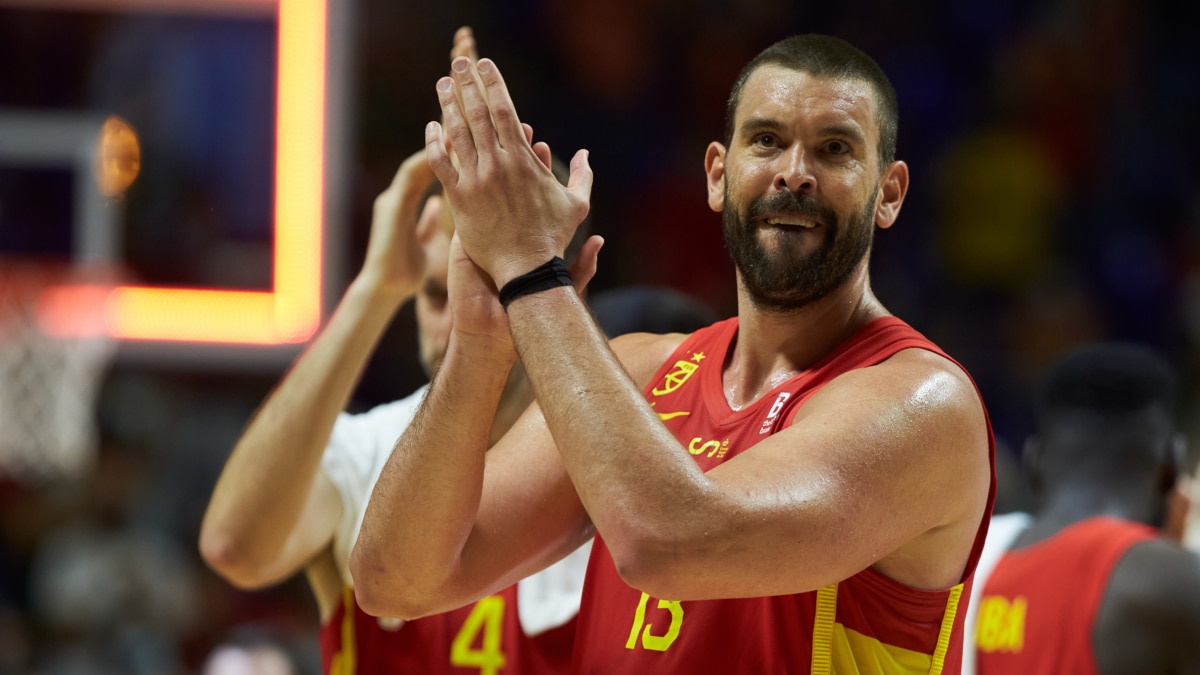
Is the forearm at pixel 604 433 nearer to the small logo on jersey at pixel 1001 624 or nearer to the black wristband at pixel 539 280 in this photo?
the black wristband at pixel 539 280

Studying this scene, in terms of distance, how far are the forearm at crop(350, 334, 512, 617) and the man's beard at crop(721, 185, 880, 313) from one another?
0.57 meters

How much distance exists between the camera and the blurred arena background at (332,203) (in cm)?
779

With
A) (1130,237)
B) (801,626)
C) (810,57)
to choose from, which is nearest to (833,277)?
(810,57)

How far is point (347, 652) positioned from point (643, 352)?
123 cm

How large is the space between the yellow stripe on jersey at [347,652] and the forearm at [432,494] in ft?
3.27

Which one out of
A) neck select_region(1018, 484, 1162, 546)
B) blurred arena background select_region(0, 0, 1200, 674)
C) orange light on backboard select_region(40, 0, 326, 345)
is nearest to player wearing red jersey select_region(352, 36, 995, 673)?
neck select_region(1018, 484, 1162, 546)

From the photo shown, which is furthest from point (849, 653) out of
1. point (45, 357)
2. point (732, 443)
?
point (45, 357)

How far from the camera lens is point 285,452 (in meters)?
3.86

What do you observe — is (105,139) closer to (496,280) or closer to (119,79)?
(119,79)

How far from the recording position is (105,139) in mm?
8367

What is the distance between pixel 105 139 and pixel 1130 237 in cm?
757

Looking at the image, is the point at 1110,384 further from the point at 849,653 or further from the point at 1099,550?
the point at 849,653

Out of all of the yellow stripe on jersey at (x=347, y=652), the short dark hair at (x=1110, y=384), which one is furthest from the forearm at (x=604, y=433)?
the short dark hair at (x=1110, y=384)

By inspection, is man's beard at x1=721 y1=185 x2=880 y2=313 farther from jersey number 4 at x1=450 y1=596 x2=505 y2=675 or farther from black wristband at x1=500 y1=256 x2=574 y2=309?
jersey number 4 at x1=450 y1=596 x2=505 y2=675
